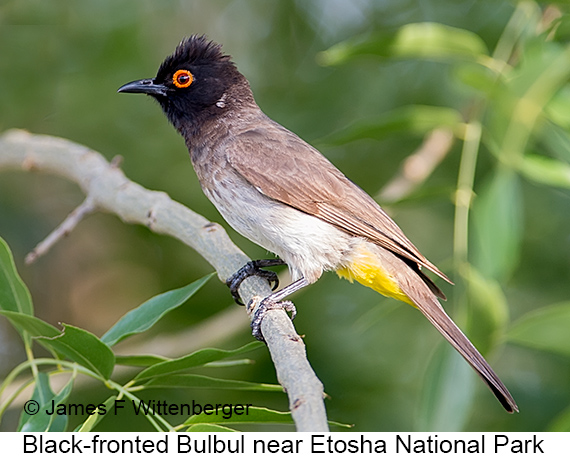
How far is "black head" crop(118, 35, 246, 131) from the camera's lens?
141 inches

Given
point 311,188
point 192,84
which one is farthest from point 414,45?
point 192,84

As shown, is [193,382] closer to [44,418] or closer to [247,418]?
[247,418]

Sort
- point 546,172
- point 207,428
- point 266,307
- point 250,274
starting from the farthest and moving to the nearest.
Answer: point 250,274 → point 546,172 → point 266,307 → point 207,428

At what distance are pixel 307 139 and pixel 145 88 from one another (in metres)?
1.25

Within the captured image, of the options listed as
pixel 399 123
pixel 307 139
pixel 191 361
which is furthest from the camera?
pixel 307 139

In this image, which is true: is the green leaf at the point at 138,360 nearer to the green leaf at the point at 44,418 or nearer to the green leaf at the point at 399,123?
the green leaf at the point at 44,418

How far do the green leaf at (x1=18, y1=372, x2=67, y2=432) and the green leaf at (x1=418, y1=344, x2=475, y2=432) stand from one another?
4.07ft

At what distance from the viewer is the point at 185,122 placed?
11.7 feet

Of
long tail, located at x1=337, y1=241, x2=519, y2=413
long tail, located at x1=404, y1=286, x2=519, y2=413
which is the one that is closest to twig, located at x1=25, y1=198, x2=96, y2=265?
long tail, located at x1=337, y1=241, x2=519, y2=413

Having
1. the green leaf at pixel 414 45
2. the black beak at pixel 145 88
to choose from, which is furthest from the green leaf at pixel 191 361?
the black beak at pixel 145 88

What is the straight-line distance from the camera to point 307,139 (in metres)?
4.46

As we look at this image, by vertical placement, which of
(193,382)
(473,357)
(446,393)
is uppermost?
(473,357)

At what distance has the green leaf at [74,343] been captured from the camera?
6.39 ft

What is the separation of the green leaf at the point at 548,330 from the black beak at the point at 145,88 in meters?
2.06
